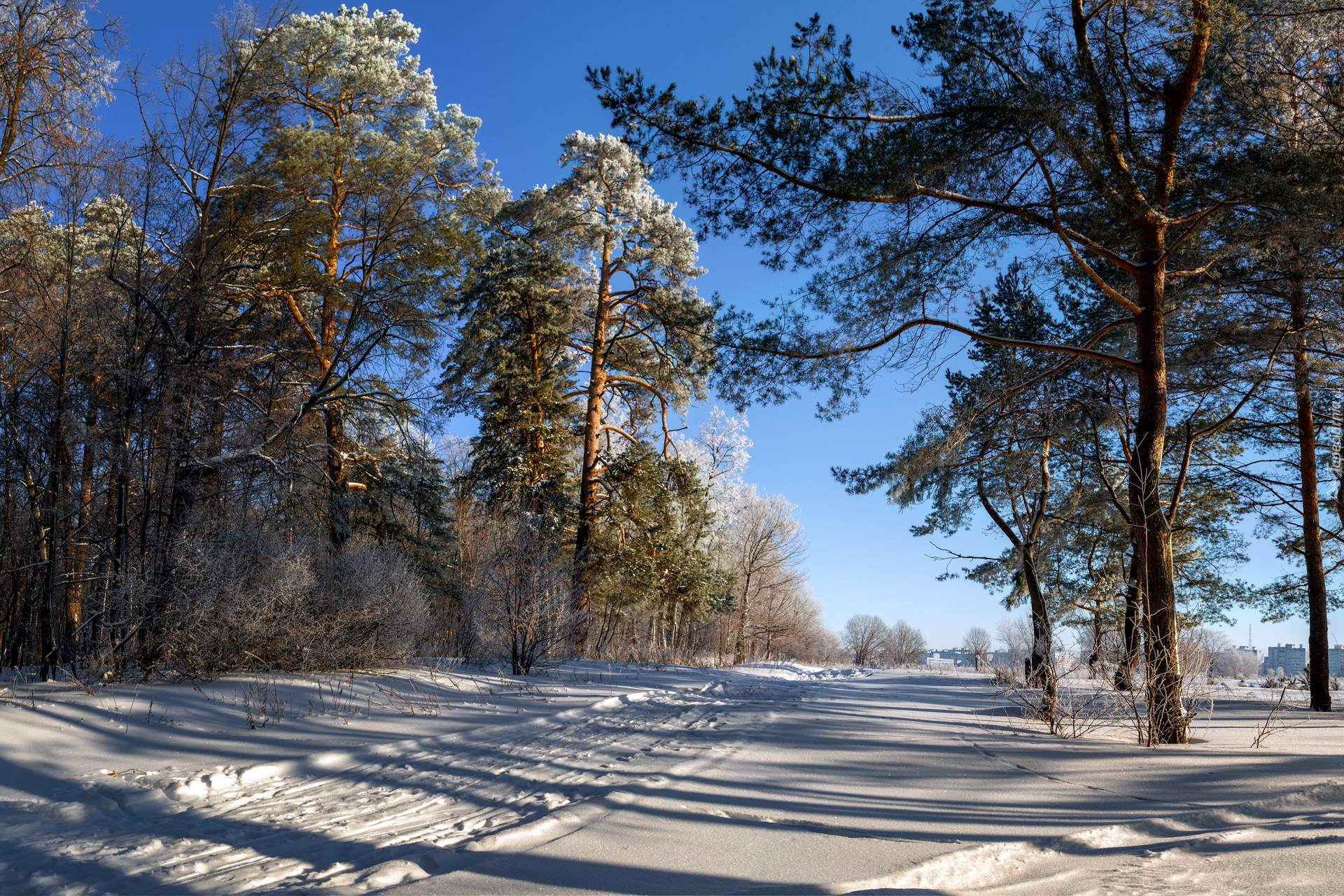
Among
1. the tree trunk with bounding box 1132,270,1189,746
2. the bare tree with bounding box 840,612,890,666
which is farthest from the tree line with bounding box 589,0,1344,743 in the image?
the bare tree with bounding box 840,612,890,666

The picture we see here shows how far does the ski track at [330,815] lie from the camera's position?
3211 mm

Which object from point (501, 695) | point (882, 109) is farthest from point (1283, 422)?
point (501, 695)

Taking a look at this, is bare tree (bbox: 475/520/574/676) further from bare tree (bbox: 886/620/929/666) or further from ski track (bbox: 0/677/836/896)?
bare tree (bbox: 886/620/929/666)

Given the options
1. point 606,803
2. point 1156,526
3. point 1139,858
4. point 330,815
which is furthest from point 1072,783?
point 330,815

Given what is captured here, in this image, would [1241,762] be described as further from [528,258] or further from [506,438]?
[528,258]

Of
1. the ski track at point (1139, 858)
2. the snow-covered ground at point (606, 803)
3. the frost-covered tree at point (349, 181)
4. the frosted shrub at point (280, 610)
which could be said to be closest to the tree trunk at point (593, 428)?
the frost-covered tree at point (349, 181)

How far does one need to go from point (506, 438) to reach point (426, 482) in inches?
86.4

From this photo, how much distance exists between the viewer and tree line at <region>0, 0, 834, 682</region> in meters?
8.45

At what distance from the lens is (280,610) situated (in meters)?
8.89

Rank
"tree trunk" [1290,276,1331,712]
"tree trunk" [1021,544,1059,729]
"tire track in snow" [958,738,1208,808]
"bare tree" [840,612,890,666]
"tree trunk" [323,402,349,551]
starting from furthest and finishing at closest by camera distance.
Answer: "bare tree" [840,612,890,666] < "tree trunk" [1290,276,1331,712] < "tree trunk" [323,402,349,551] < "tree trunk" [1021,544,1059,729] < "tire track in snow" [958,738,1208,808]

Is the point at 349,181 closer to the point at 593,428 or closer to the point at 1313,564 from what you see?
the point at 593,428

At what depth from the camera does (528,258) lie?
17.9m

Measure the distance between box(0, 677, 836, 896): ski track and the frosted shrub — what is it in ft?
11.2

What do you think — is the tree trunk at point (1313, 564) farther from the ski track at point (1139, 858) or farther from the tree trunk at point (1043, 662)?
the ski track at point (1139, 858)
